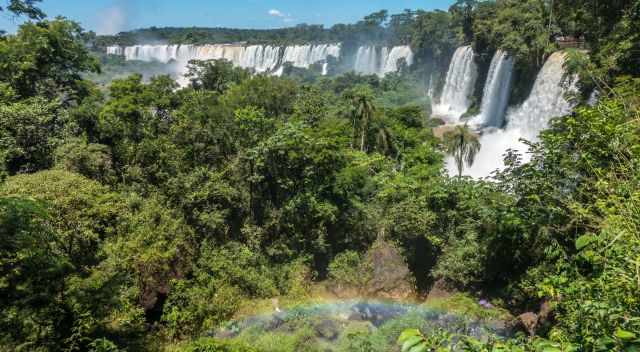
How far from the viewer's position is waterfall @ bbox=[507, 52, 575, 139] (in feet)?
76.0

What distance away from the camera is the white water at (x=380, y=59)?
65.4 metres

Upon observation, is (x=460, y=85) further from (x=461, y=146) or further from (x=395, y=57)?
(x=395, y=57)

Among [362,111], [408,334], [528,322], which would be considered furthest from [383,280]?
[408,334]

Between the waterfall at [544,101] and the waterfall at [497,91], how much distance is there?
4078mm

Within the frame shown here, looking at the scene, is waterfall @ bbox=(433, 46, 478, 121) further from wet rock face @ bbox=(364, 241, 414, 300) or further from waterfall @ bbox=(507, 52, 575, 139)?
wet rock face @ bbox=(364, 241, 414, 300)

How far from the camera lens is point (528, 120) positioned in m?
26.7

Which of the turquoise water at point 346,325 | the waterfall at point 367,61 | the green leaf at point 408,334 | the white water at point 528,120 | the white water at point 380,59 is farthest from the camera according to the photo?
the waterfall at point 367,61

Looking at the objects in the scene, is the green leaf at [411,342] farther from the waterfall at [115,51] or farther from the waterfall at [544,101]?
the waterfall at [115,51]

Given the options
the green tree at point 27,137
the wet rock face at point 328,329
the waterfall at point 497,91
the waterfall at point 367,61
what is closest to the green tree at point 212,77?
the green tree at point 27,137

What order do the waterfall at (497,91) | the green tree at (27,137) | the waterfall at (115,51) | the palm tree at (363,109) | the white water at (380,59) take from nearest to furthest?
the green tree at (27,137)
the palm tree at (363,109)
the waterfall at (497,91)
the white water at (380,59)
the waterfall at (115,51)

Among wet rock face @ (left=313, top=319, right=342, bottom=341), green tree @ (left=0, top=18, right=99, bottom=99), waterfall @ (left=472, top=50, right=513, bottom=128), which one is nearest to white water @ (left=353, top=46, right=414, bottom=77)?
waterfall @ (left=472, top=50, right=513, bottom=128)

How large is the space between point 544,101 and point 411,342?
26.6m

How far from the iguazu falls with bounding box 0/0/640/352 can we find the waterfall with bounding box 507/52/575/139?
0.13 metres

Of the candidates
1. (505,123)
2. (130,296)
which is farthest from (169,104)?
(505,123)
